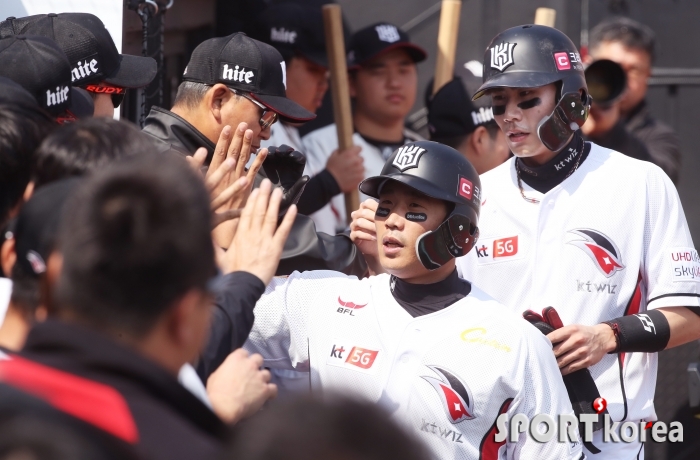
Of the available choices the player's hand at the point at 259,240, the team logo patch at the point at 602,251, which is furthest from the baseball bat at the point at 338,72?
the player's hand at the point at 259,240

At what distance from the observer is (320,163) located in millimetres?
5215

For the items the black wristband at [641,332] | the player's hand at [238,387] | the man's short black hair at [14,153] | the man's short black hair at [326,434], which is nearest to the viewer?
the man's short black hair at [326,434]

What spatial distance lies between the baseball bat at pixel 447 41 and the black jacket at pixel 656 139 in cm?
123

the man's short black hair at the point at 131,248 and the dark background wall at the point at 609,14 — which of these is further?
the dark background wall at the point at 609,14

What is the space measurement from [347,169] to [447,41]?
3.61 ft

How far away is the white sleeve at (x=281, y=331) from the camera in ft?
9.41

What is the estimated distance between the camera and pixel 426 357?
2.68 m

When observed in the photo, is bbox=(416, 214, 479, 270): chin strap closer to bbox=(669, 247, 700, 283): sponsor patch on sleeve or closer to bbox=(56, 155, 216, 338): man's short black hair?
bbox=(669, 247, 700, 283): sponsor patch on sleeve

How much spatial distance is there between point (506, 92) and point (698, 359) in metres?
2.78

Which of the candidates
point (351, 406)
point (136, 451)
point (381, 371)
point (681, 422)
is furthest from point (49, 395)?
point (681, 422)

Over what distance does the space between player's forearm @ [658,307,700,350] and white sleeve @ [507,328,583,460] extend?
2.05ft

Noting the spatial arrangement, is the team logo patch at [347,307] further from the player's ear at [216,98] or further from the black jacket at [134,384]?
the black jacket at [134,384]

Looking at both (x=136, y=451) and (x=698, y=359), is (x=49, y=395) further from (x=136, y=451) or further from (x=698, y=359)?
(x=698, y=359)

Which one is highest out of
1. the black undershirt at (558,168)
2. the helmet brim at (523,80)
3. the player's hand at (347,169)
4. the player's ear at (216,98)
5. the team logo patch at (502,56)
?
the team logo patch at (502,56)
